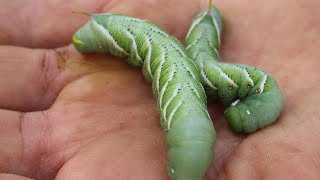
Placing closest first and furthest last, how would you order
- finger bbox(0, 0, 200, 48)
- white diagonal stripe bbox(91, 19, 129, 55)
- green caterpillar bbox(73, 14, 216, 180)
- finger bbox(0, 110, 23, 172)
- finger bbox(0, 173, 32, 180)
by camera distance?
green caterpillar bbox(73, 14, 216, 180) < finger bbox(0, 173, 32, 180) < finger bbox(0, 110, 23, 172) < white diagonal stripe bbox(91, 19, 129, 55) < finger bbox(0, 0, 200, 48)

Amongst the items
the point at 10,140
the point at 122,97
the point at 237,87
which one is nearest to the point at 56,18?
the point at 122,97

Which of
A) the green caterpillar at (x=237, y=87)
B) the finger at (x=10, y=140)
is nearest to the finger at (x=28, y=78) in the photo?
the finger at (x=10, y=140)

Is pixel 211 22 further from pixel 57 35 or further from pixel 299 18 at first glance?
pixel 57 35

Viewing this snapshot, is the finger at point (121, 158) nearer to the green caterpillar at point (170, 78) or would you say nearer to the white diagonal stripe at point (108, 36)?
the green caterpillar at point (170, 78)

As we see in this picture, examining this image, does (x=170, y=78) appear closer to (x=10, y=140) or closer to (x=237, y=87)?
(x=237, y=87)

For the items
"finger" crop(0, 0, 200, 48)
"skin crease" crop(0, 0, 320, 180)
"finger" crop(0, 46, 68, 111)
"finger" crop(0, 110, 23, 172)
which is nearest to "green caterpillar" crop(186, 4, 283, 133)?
"skin crease" crop(0, 0, 320, 180)

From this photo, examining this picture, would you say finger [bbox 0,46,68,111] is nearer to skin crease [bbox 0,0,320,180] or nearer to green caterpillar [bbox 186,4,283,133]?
skin crease [bbox 0,0,320,180]
